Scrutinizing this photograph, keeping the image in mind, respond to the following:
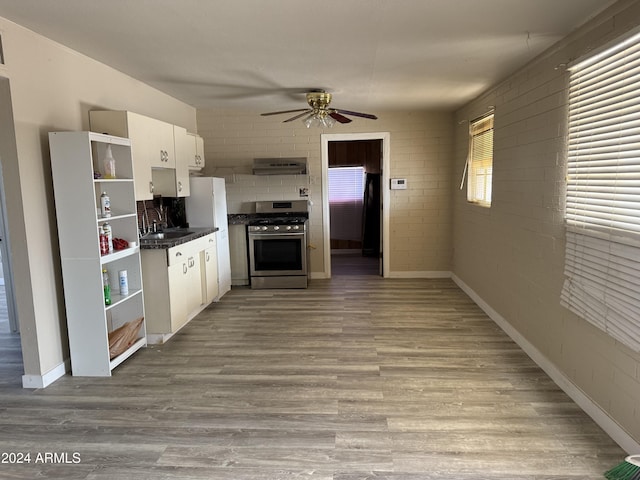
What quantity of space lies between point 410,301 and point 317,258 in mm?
1804

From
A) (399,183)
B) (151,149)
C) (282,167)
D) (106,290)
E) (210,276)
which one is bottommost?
(210,276)

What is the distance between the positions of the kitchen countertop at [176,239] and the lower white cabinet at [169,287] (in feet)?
0.13

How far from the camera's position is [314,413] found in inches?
105

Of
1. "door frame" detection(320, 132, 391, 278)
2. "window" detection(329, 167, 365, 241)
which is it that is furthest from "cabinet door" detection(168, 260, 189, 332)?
"window" detection(329, 167, 365, 241)

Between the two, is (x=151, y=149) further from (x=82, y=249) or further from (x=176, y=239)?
(x=82, y=249)

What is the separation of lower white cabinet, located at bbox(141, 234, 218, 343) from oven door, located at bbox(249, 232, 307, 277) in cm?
135

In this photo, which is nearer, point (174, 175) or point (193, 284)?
point (193, 284)

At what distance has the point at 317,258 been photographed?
644 cm

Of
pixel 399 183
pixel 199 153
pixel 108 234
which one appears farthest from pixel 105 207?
pixel 399 183

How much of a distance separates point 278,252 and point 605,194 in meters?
4.05

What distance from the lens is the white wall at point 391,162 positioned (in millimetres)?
6129

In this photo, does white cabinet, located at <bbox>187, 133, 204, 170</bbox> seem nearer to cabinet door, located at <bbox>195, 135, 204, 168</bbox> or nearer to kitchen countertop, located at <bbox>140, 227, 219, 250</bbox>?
cabinet door, located at <bbox>195, 135, 204, 168</bbox>

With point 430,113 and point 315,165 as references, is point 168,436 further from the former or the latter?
point 430,113

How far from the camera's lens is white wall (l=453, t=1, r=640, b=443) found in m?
2.41
